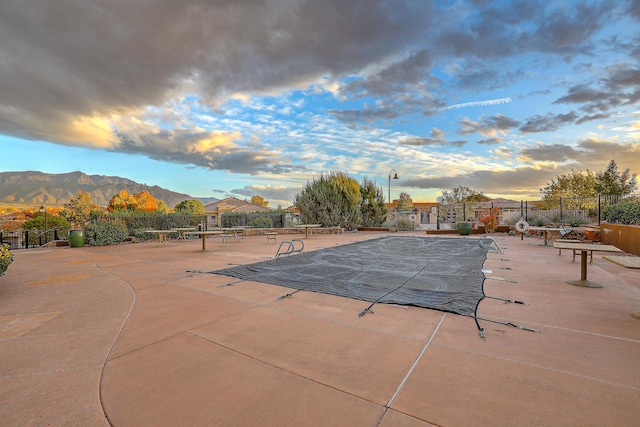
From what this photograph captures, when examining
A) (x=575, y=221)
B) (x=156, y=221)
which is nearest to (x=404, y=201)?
(x=575, y=221)

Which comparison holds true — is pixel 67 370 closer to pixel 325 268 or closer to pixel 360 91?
pixel 325 268

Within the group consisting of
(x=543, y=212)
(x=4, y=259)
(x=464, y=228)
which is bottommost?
(x=464, y=228)

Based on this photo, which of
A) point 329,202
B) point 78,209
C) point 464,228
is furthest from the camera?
point 78,209

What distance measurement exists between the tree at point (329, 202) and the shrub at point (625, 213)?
12006mm

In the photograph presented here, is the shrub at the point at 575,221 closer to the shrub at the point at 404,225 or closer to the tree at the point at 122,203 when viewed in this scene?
the shrub at the point at 404,225

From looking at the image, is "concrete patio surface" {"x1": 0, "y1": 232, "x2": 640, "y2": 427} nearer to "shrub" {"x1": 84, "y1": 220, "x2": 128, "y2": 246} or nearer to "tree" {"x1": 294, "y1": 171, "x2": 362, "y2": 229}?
"shrub" {"x1": 84, "y1": 220, "x2": 128, "y2": 246}

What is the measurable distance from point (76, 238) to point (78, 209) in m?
26.8

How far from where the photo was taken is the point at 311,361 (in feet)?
8.18

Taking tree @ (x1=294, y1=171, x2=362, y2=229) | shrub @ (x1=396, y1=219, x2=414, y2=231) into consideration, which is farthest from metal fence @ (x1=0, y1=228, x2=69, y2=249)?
shrub @ (x1=396, y1=219, x2=414, y2=231)

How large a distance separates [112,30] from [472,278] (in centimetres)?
1368

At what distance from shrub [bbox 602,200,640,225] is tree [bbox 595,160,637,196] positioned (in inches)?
797

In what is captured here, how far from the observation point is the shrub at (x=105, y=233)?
12.6m

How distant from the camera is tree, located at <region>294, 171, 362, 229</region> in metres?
18.2

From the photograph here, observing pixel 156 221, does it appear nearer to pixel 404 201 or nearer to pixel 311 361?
pixel 311 361
